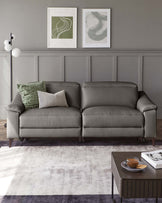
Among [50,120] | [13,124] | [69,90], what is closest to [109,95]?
[69,90]

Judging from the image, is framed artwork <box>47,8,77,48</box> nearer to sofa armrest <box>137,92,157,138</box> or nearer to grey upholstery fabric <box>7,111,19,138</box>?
grey upholstery fabric <box>7,111,19,138</box>

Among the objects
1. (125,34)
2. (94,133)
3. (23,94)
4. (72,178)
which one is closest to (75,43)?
(125,34)

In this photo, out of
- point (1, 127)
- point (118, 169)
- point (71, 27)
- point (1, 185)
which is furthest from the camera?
point (71, 27)

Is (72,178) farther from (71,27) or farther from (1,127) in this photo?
(71,27)

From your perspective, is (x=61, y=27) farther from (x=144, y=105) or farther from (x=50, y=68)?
(x=144, y=105)

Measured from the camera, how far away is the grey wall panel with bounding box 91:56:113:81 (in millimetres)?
6055

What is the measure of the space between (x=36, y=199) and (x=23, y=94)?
2280 millimetres

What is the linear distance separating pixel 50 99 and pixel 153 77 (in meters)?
2.23

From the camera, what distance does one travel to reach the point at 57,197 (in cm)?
281

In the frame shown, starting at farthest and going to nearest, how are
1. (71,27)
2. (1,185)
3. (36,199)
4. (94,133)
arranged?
(71,27) < (94,133) < (1,185) < (36,199)

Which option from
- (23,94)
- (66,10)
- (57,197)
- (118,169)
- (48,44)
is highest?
(66,10)

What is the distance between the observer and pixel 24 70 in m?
6.08

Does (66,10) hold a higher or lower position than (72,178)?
higher

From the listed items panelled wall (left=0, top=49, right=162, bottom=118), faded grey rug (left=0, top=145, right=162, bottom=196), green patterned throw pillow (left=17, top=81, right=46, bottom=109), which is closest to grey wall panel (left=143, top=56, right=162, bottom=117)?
panelled wall (left=0, top=49, right=162, bottom=118)
